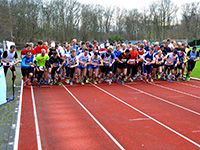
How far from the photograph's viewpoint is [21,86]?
493 inches

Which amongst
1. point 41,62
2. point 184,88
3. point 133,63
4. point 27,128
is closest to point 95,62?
point 133,63

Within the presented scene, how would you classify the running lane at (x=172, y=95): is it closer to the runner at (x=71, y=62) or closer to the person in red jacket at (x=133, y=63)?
the person in red jacket at (x=133, y=63)

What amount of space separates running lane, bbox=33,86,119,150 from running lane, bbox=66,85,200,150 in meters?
0.38

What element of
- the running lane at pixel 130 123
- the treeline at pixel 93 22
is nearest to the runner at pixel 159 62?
the running lane at pixel 130 123

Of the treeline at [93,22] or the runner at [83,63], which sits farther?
the treeline at [93,22]

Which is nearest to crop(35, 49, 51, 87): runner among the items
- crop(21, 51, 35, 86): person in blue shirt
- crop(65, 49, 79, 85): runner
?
crop(21, 51, 35, 86): person in blue shirt

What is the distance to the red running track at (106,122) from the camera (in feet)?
18.5

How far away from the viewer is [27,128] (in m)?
6.60

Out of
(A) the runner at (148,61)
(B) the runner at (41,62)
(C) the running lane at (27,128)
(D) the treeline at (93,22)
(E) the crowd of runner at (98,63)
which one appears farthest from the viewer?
(D) the treeline at (93,22)

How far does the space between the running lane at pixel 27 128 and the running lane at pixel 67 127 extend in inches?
8.4

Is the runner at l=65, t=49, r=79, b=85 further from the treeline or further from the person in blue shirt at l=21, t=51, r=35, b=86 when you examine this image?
the treeline

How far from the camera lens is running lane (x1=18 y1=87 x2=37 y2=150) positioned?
5.53 meters

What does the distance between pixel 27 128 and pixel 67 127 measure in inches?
41.1

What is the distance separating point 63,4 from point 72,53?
149 ft
